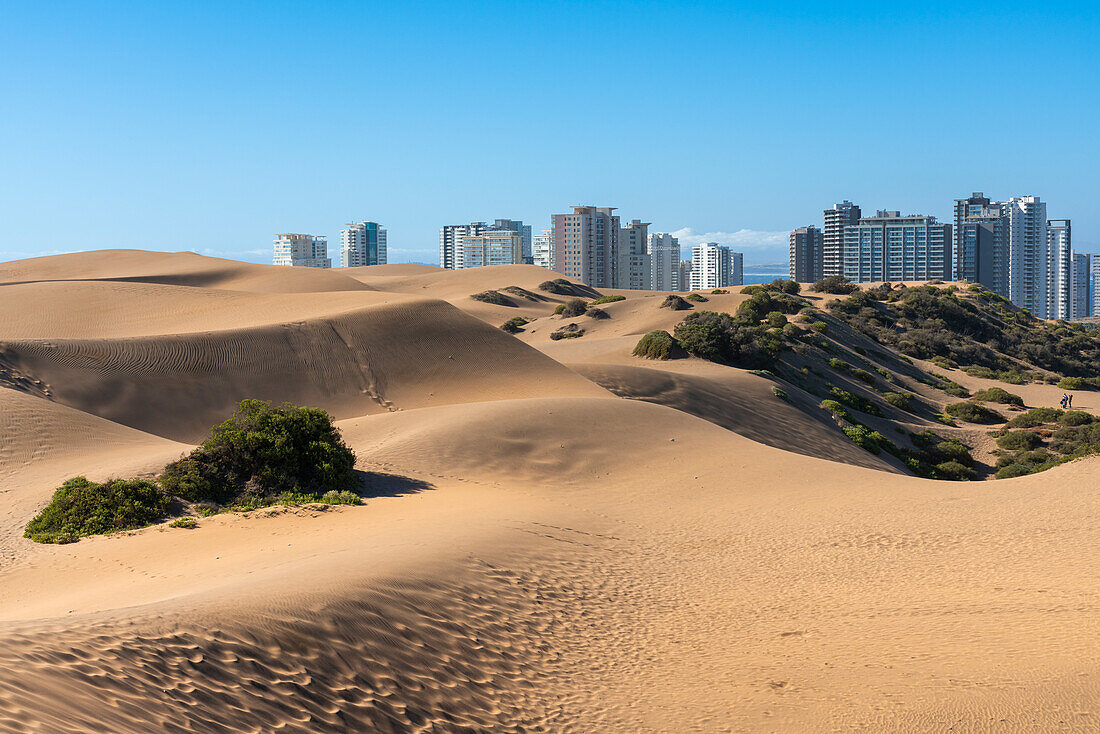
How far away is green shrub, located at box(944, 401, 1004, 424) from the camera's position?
3925 cm

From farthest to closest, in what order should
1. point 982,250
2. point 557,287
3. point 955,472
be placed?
1. point 982,250
2. point 557,287
3. point 955,472

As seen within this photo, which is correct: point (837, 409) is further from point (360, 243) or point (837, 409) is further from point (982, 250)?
point (360, 243)

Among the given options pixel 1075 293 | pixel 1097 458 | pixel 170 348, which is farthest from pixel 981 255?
pixel 170 348

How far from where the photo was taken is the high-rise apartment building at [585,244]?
13462 centimetres

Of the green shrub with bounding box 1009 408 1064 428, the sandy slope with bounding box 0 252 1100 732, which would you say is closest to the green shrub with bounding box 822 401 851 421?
the green shrub with bounding box 1009 408 1064 428

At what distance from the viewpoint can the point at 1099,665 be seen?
7480 millimetres

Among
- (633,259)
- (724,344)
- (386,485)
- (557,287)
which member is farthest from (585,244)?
(386,485)

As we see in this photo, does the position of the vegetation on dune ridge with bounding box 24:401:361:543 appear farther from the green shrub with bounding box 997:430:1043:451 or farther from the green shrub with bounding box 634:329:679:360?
the green shrub with bounding box 997:430:1043:451

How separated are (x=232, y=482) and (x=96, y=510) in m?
2.37

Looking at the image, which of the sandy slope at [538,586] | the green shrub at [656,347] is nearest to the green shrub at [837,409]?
the green shrub at [656,347]

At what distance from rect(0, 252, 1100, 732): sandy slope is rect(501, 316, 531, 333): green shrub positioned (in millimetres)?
27433

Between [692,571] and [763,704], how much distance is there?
13.9ft

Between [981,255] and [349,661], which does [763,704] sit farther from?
[981,255]

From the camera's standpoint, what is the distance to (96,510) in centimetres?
1180
